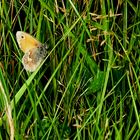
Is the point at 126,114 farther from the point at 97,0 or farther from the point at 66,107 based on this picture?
the point at 97,0

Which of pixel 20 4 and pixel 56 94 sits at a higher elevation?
pixel 20 4

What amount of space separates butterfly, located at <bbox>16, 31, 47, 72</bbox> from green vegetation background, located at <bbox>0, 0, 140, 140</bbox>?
4 cm

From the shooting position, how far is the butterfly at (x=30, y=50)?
182 cm

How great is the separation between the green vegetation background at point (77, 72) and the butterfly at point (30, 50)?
1.5 inches

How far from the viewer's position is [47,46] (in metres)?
1.91

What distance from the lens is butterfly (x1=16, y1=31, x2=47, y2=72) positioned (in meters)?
1.82

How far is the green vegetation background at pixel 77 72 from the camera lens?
179 centimetres

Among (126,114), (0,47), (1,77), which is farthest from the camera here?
(0,47)

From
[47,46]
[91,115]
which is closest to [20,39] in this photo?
[47,46]

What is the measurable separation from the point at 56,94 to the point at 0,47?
30cm

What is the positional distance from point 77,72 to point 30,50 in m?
0.20

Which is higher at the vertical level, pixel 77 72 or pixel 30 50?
pixel 30 50

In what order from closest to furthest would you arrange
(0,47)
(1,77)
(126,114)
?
(1,77), (126,114), (0,47)

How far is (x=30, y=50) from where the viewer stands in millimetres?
1886
